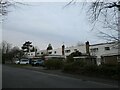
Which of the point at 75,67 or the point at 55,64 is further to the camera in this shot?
the point at 55,64

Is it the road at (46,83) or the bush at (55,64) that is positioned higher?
the bush at (55,64)

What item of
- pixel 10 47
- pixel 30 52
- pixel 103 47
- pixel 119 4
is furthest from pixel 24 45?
pixel 119 4

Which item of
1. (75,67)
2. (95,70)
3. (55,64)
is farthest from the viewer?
(55,64)

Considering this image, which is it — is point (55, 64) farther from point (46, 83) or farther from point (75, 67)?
point (46, 83)

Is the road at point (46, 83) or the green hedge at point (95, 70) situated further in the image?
the green hedge at point (95, 70)

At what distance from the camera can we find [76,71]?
30.9 metres

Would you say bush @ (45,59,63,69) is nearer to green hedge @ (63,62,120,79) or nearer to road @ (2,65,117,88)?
green hedge @ (63,62,120,79)

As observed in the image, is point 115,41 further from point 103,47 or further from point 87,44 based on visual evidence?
point 87,44

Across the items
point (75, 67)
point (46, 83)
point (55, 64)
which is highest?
point (55, 64)

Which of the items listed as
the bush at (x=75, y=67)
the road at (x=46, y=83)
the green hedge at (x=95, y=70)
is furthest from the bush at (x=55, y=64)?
the road at (x=46, y=83)

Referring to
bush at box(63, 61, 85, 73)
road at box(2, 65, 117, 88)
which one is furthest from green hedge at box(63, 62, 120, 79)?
road at box(2, 65, 117, 88)

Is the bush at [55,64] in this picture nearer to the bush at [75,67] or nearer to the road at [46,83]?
the bush at [75,67]

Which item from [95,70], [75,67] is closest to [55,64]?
[75,67]

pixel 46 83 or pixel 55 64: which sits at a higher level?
pixel 55 64
